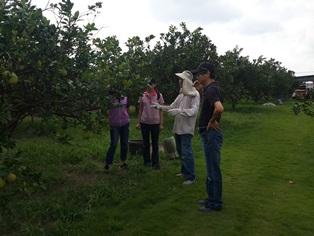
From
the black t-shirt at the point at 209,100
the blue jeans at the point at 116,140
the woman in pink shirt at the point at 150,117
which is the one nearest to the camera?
the black t-shirt at the point at 209,100

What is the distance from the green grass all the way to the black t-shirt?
133 cm

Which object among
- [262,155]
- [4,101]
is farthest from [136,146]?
[4,101]

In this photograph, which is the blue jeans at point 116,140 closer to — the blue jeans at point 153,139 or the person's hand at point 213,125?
the blue jeans at point 153,139

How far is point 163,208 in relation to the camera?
5.10 metres

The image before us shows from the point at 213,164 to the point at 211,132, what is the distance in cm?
45

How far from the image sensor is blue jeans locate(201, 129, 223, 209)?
477 cm

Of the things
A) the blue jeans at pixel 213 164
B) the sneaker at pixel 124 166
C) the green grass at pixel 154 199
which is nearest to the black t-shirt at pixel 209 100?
the blue jeans at pixel 213 164

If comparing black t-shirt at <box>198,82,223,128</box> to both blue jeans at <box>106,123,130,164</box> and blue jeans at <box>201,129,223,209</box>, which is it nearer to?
blue jeans at <box>201,129,223,209</box>

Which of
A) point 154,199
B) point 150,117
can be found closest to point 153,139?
point 150,117

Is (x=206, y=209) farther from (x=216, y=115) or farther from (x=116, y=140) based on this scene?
(x=116, y=140)

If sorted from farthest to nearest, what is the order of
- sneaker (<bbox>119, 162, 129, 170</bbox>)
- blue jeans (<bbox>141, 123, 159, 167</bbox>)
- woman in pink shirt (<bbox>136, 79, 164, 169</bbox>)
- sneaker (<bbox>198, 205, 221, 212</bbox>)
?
sneaker (<bbox>119, 162, 129, 170</bbox>) → blue jeans (<bbox>141, 123, 159, 167</bbox>) → woman in pink shirt (<bbox>136, 79, 164, 169</bbox>) → sneaker (<bbox>198, 205, 221, 212</bbox>)

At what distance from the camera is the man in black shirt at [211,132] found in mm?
4684

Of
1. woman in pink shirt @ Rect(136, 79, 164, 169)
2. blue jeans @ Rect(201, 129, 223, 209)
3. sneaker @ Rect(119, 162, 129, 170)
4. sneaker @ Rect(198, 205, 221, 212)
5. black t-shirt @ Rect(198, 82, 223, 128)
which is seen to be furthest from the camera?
sneaker @ Rect(119, 162, 129, 170)

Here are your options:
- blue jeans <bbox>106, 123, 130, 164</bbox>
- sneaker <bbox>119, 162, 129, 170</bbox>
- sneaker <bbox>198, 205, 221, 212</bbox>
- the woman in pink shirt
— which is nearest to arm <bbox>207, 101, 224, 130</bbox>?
sneaker <bbox>198, 205, 221, 212</bbox>
